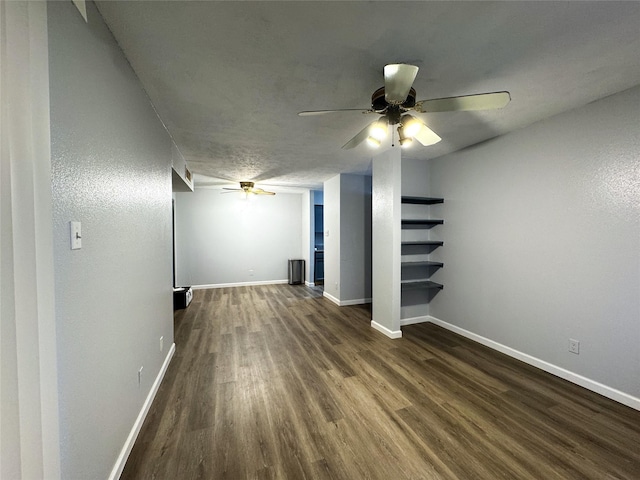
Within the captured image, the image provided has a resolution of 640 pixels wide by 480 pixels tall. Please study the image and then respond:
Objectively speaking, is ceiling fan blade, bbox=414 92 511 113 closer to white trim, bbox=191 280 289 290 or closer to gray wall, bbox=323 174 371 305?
gray wall, bbox=323 174 371 305

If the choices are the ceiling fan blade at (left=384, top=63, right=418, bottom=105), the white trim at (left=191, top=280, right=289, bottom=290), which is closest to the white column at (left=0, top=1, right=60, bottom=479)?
the ceiling fan blade at (left=384, top=63, right=418, bottom=105)

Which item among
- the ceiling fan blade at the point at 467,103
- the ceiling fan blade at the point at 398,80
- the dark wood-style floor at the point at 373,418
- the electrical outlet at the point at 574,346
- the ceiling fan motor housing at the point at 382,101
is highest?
the ceiling fan motor housing at the point at 382,101

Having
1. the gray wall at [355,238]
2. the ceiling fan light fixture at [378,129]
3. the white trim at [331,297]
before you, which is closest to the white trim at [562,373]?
the gray wall at [355,238]

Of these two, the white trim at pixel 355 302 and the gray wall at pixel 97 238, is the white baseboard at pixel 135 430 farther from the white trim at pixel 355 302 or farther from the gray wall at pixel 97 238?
the white trim at pixel 355 302

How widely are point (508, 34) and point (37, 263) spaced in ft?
7.68

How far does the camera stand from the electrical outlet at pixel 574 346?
7.27ft

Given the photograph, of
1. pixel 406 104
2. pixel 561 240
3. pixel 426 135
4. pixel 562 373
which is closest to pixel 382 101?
pixel 406 104

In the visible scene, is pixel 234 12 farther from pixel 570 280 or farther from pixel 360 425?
pixel 570 280

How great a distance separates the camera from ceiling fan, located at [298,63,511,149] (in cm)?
135

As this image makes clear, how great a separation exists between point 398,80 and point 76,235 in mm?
1711

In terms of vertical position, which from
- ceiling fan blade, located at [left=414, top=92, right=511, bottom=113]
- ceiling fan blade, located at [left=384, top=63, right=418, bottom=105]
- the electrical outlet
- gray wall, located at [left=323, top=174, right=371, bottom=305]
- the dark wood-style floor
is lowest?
the dark wood-style floor

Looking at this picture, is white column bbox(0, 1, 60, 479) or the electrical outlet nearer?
white column bbox(0, 1, 60, 479)

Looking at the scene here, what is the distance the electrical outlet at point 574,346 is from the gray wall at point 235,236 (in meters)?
5.27

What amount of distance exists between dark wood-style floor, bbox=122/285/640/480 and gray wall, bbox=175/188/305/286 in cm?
320
